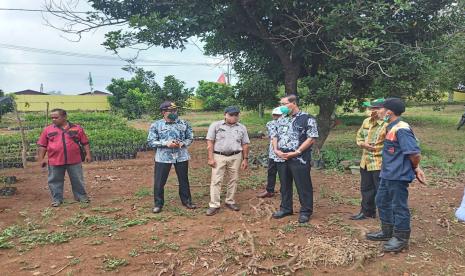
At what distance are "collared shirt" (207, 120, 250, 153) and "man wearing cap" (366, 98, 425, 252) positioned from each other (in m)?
2.16

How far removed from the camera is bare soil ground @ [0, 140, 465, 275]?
4234 mm

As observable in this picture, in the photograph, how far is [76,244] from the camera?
16.2 feet

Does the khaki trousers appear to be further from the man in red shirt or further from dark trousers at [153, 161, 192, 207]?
the man in red shirt

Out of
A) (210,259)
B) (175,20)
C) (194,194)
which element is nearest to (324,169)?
(194,194)

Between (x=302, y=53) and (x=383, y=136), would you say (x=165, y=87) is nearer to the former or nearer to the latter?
(x=302, y=53)

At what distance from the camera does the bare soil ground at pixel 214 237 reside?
167 inches

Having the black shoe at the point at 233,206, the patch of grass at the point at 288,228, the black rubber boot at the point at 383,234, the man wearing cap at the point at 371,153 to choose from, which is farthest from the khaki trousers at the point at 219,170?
the black rubber boot at the point at 383,234

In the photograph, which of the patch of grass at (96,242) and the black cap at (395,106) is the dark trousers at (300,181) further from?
the patch of grass at (96,242)

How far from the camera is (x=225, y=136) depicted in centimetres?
595

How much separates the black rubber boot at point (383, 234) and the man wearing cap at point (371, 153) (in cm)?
71

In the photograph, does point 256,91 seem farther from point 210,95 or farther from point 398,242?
point 210,95

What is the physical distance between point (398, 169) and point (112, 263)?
316cm

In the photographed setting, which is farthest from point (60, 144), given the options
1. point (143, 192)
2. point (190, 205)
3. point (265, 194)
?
point (265, 194)

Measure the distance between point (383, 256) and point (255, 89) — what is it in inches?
281
